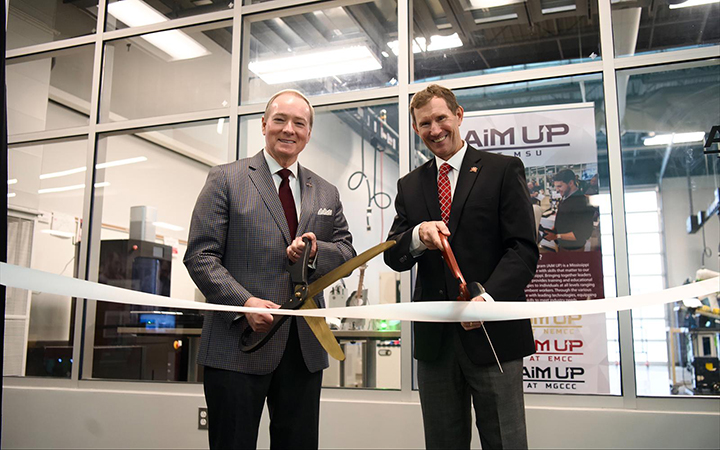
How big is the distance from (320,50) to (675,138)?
2055 mm

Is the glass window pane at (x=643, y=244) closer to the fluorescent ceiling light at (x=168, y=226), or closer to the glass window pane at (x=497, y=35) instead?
the glass window pane at (x=497, y=35)

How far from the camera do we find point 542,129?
9.70ft

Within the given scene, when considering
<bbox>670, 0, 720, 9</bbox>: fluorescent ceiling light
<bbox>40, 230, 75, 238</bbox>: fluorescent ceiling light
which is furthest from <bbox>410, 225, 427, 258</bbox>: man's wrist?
<bbox>40, 230, 75, 238</bbox>: fluorescent ceiling light

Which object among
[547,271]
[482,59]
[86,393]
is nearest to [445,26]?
[482,59]

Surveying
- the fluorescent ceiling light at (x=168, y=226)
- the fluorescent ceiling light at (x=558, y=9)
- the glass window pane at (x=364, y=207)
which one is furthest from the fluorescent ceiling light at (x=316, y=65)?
the fluorescent ceiling light at (x=168, y=226)

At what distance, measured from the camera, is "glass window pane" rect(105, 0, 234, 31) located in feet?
12.4

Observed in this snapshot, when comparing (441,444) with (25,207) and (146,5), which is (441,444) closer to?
(146,5)

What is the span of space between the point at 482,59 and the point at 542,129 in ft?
1.82

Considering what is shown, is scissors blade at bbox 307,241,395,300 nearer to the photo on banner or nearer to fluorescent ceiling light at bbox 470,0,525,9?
the photo on banner

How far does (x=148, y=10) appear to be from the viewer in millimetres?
3959

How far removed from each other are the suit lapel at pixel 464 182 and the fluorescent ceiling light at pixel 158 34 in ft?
8.68

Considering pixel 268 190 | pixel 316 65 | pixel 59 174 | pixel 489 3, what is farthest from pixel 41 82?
pixel 268 190

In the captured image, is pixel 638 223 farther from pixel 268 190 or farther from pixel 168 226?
pixel 168 226

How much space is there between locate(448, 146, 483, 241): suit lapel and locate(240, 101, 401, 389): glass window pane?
1.40m
